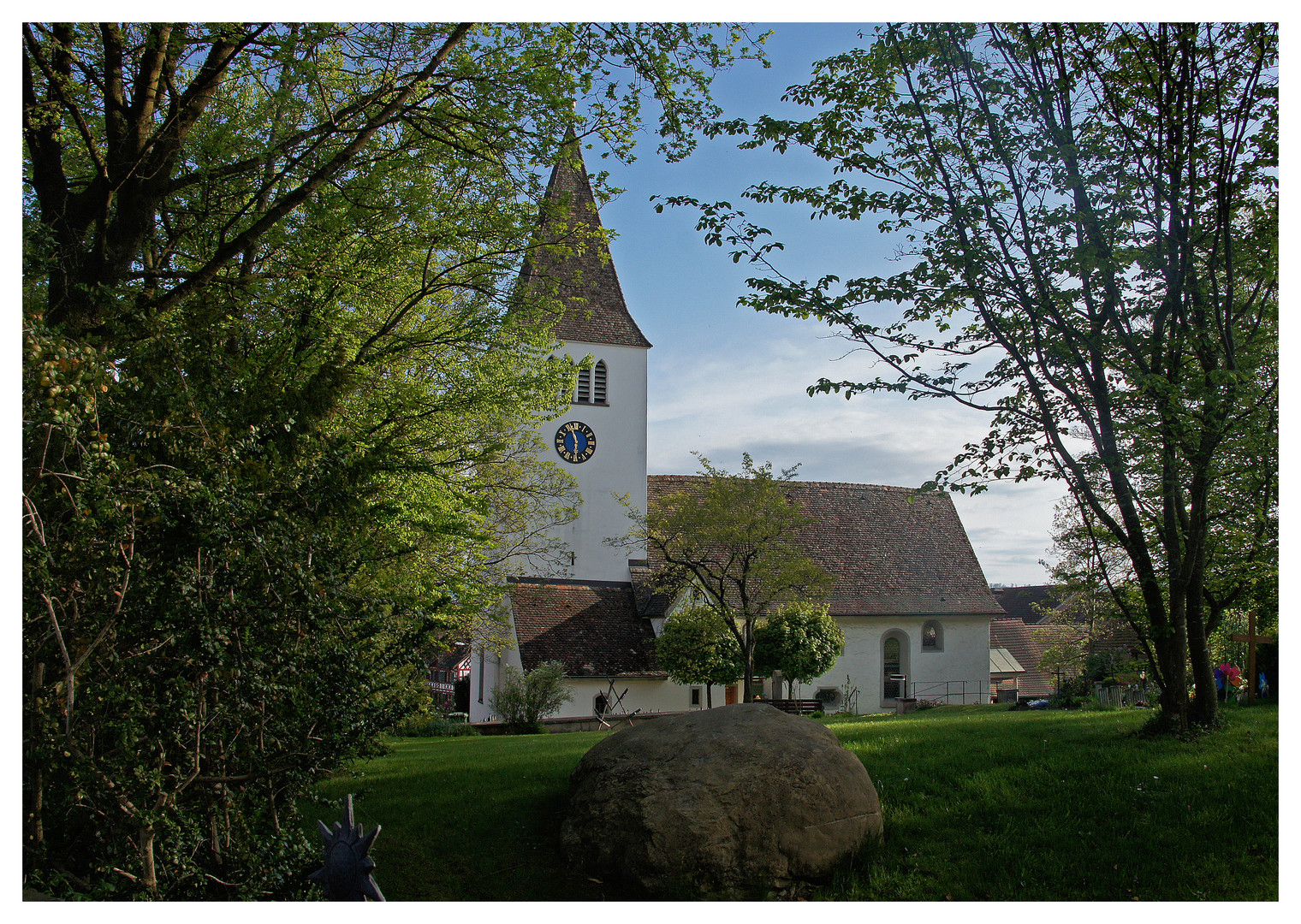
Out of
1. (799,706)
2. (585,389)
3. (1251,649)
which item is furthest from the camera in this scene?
(585,389)

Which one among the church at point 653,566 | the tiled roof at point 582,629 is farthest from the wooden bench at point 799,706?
the tiled roof at point 582,629

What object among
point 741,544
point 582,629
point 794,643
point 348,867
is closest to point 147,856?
point 348,867

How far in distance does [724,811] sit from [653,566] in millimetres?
26757

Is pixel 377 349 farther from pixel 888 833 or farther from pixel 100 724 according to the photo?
pixel 888 833

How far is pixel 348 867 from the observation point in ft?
18.4

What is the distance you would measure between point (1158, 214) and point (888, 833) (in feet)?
20.6

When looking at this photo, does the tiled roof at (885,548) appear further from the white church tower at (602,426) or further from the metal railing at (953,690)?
the metal railing at (953,690)

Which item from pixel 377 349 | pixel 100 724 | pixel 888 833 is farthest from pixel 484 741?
pixel 100 724

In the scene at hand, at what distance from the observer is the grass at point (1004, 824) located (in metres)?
6.67

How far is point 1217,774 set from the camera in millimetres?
7859

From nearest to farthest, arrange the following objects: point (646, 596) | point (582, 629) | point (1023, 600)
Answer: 1. point (582, 629)
2. point (646, 596)
3. point (1023, 600)

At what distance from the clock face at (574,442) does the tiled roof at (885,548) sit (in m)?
3.00

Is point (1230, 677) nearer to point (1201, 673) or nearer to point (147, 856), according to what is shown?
point (1201, 673)

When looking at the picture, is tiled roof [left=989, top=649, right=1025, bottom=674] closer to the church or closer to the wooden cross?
the church
